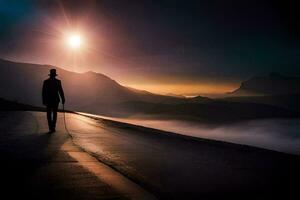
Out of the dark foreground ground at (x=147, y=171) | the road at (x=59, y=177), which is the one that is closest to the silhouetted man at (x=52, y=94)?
the dark foreground ground at (x=147, y=171)

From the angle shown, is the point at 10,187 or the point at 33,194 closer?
the point at 33,194

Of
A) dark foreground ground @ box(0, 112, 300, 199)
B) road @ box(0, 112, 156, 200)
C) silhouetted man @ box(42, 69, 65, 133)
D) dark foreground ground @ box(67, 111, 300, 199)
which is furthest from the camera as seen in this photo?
silhouetted man @ box(42, 69, 65, 133)

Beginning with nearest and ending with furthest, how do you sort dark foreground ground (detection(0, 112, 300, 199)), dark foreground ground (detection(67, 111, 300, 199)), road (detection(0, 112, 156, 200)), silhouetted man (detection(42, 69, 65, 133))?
1. road (detection(0, 112, 156, 200))
2. dark foreground ground (detection(0, 112, 300, 199))
3. dark foreground ground (detection(67, 111, 300, 199))
4. silhouetted man (detection(42, 69, 65, 133))

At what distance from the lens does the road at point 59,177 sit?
5891 millimetres

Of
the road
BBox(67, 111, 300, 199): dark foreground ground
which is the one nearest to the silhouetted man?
BBox(67, 111, 300, 199): dark foreground ground

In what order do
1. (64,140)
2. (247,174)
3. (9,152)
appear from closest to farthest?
(247,174) → (9,152) → (64,140)

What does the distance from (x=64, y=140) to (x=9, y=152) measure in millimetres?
2962

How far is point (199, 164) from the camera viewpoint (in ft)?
28.4

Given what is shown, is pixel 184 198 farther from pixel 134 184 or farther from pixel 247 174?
pixel 247 174

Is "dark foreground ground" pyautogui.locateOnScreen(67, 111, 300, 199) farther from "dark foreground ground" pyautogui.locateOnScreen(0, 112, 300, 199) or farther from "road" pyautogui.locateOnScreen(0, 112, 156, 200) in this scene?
"road" pyautogui.locateOnScreen(0, 112, 156, 200)

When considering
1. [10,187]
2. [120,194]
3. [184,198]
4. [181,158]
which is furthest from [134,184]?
[181,158]

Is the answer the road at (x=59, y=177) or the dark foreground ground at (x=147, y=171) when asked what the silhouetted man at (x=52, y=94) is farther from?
the road at (x=59, y=177)

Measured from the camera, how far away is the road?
19.3ft

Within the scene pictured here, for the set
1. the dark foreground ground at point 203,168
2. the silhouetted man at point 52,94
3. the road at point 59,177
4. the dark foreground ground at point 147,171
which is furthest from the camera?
the silhouetted man at point 52,94
